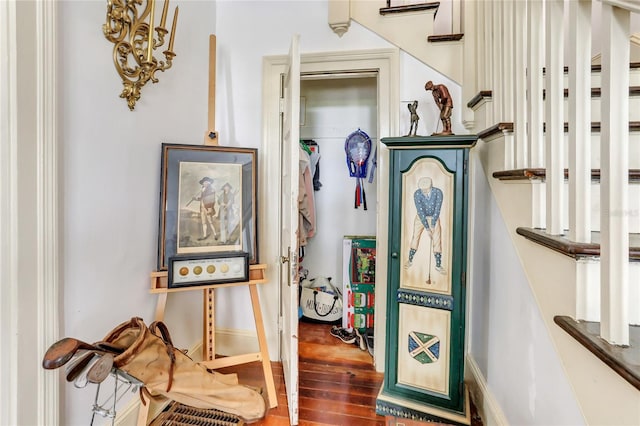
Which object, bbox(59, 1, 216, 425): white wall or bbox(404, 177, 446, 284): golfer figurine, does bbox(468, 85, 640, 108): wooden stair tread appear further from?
bbox(59, 1, 216, 425): white wall

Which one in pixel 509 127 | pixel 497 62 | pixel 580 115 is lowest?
pixel 580 115

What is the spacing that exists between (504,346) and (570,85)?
123 centimetres

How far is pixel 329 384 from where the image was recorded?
6.82 ft

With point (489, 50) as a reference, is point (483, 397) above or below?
below

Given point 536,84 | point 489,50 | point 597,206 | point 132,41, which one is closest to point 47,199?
point 132,41

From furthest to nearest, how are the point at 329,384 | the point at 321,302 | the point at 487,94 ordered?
the point at 321,302 < the point at 329,384 < the point at 487,94

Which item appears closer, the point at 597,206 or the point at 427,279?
the point at 597,206

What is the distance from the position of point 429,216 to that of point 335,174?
1.70 m

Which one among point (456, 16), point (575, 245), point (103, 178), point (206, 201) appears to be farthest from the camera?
point (456, 16)

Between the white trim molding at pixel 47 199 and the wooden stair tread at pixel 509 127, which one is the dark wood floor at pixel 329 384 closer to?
the white trim molding at pixel 47 199

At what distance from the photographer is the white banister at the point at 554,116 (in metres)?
0.97
